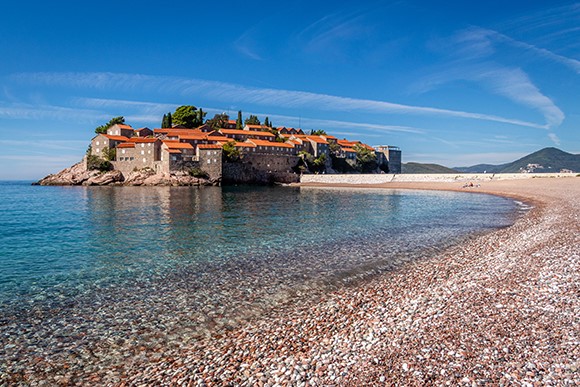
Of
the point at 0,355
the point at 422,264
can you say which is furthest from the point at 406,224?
the point at 0,355

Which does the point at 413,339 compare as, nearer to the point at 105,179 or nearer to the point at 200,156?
the point at 200,156

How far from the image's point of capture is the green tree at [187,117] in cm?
11588

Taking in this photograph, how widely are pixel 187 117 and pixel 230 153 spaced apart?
31.0 metres

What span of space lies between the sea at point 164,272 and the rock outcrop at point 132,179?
58.2m

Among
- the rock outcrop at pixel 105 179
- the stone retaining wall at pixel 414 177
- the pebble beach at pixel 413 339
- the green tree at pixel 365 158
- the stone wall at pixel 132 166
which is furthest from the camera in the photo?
the green tree at pixel 365 158

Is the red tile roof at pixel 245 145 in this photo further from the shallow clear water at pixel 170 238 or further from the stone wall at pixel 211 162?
the shallow clear water at pixel 170 238

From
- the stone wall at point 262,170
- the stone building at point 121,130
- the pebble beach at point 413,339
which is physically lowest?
the pebble beach at point 413,339

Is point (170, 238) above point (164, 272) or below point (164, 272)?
above

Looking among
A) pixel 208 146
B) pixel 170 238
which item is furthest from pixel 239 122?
pixel 170 238

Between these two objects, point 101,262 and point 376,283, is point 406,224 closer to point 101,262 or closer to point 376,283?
point 376,283

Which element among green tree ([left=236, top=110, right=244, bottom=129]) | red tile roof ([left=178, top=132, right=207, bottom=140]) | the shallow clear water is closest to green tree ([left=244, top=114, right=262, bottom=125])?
green tree ([left=236, top=110, right=244, bottom=129])

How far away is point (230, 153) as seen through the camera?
94938 mm

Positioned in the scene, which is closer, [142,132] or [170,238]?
[170,238]

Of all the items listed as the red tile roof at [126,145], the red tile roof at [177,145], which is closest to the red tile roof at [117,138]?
the red tile roof at [126,145]
